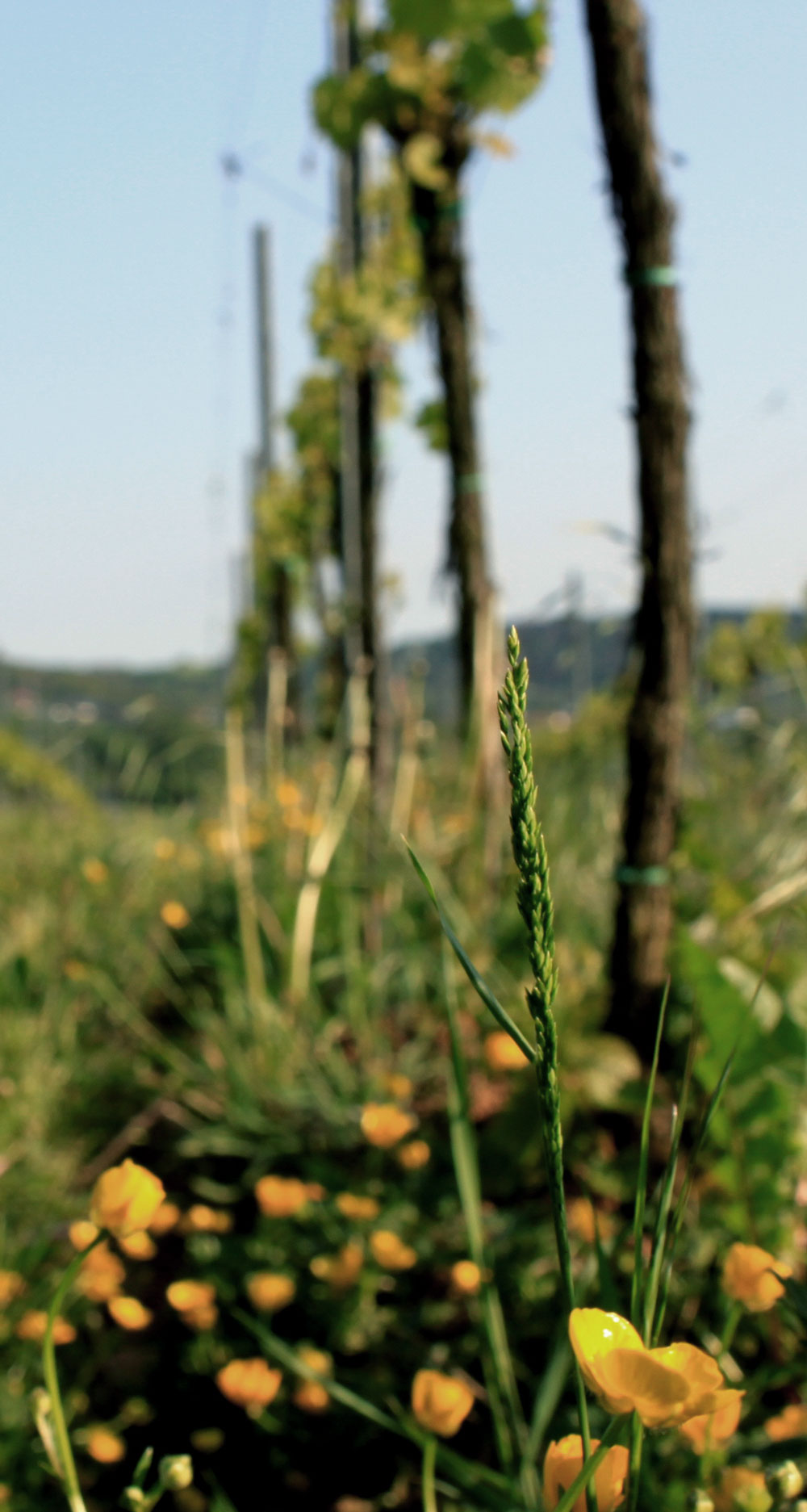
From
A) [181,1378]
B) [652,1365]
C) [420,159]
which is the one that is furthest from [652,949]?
[420,159]

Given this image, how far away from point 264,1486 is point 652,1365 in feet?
4.03

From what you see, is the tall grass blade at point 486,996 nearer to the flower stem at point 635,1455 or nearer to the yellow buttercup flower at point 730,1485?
the flower stem at point 635,1455

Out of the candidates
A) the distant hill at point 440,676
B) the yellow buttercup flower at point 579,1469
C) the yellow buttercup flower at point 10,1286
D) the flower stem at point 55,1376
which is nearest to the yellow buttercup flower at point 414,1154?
the yellow buttercup flower at point 10,1286

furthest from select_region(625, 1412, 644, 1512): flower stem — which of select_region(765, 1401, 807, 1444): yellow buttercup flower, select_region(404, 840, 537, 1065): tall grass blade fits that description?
select_region(765, 1401, 807, 1444): yellow buttercup flower

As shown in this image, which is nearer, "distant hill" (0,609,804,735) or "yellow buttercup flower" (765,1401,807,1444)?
"yellow buttercup flower" (765,1401,807,1444)

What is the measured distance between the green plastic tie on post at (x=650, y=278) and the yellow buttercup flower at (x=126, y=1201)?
5.80ft

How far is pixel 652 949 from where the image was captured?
6.79 ft

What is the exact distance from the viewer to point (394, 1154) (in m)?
2.01

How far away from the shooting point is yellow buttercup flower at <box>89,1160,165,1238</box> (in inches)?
24.7

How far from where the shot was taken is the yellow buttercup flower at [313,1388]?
1355mm

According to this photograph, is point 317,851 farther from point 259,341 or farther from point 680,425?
point 259,341

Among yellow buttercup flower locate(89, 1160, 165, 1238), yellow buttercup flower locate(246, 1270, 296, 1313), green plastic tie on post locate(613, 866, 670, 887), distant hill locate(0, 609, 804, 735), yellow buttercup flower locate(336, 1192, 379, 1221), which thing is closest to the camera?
yellow buttercup flower locate(89, 1160, 165, 1238)

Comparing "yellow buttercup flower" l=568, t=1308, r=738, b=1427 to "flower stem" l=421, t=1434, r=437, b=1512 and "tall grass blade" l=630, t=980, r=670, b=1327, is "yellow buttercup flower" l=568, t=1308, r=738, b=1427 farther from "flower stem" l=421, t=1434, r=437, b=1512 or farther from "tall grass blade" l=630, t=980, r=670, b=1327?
"flower stem" l=421, t=1434, r=437, b=1512

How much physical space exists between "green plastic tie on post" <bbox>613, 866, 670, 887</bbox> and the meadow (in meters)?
0.08
